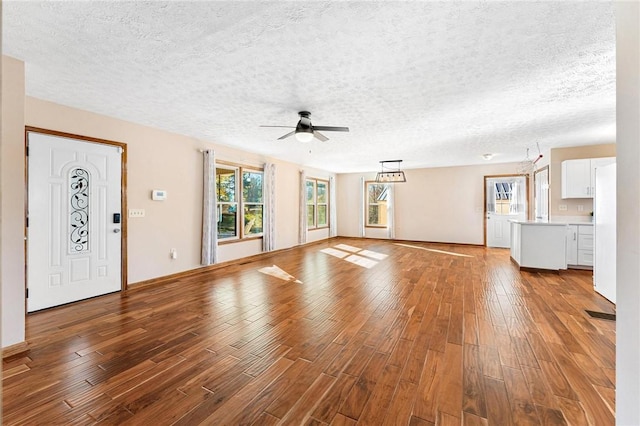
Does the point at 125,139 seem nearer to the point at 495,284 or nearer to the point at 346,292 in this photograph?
the point at 346,292

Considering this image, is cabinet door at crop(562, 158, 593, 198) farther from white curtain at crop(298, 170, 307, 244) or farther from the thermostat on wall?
the thermostat on wall

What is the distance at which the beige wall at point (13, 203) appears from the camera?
2742mm

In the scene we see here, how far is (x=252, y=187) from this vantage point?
7035 mm

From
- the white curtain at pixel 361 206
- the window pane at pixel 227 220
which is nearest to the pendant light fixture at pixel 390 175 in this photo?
the white curtain at pixel 361 206

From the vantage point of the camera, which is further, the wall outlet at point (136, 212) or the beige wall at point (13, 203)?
the wall outlet at point (136, 212)

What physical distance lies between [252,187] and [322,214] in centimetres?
369

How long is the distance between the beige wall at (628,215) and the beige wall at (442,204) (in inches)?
314

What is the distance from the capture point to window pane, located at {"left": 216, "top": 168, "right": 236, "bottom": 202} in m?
6.21

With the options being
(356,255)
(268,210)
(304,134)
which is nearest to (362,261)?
(356,255)

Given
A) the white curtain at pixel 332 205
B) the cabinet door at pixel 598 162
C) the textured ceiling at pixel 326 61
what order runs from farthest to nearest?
the white curtain at pixel 332 205
the cabinet door at pixel 598 162
the textured ceiling at pixel 326 61

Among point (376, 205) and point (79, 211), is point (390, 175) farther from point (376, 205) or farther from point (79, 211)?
point (79, 211)

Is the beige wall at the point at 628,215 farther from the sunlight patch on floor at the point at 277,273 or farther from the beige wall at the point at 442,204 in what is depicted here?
the beige wall at the point at 442,204

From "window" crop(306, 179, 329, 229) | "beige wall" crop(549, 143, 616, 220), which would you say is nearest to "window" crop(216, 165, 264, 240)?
"window" crop(306, 179, 329, 229)

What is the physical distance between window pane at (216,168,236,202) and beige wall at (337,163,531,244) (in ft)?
16.9
